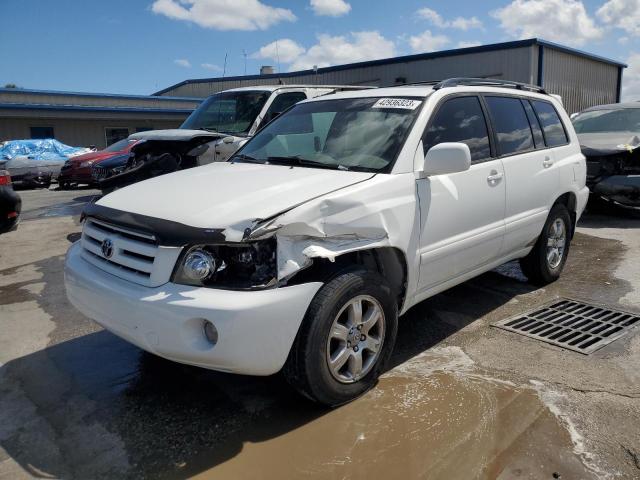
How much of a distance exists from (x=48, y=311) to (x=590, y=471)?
4.36 meters

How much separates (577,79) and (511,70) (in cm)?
448

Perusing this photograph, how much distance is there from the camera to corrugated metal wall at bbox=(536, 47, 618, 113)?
1836cm

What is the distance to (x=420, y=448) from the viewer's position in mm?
2652

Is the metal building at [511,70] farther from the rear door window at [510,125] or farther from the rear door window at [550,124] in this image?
the rear door window at [510,125]

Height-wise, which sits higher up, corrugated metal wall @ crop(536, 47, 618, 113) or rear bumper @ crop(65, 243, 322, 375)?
corrugated metal wall @ crop(536, 47, 618, 113)

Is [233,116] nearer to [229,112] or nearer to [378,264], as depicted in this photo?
[229,112]

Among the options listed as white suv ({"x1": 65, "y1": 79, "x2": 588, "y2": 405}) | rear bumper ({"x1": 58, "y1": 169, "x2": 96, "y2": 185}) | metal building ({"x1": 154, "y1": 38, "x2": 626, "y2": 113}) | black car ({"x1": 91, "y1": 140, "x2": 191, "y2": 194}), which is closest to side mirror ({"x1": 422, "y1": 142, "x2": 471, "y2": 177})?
white suv ({"x1": 65, "y1": 79, "x2": 588, "y2": 405})

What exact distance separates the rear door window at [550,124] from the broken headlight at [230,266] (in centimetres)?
335

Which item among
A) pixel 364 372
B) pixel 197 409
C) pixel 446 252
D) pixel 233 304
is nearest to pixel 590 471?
pixel 364 372

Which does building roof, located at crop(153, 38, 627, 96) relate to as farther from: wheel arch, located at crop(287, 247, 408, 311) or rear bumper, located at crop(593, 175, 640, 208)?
wheel arch, located at crop(287, 247, 408, 311)

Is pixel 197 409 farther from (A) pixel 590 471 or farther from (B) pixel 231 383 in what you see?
(A) pixel 590 471

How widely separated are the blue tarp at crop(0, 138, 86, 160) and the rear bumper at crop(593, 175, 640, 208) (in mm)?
17521

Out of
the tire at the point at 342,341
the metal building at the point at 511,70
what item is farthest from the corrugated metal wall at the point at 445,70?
the tire at the point at 342,341

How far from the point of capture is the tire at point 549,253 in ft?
16.2
